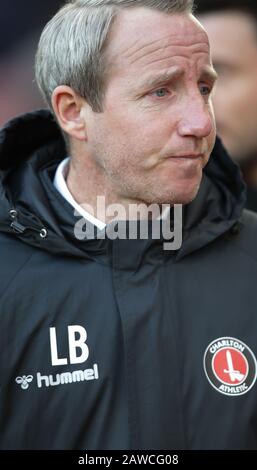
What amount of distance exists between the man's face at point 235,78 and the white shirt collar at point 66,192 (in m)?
1.23

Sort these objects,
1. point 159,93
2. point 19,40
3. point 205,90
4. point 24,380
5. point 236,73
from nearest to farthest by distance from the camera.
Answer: point 24,380, point 159,93, point 205,90, point 19,40, point 236,73

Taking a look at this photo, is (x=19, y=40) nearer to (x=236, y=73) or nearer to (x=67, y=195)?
(x=236, y=73)

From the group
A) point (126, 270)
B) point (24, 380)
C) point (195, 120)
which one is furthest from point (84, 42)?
point (24, 380)

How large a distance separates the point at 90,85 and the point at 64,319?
28.7 inches

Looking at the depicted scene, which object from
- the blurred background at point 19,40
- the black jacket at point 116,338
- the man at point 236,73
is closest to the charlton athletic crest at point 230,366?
the black jacket at point 116,338

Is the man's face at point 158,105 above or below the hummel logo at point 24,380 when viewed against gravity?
above

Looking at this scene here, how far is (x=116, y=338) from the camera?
220 centimetres

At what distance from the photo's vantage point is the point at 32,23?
3.39 m

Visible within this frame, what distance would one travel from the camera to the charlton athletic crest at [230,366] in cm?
221

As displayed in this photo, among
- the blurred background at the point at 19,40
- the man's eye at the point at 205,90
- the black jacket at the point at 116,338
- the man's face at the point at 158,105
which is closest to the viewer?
the black jacket at the point at 116,338

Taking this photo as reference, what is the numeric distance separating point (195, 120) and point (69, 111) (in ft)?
1.53

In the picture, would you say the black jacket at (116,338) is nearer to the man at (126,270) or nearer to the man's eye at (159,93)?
the man at (126,270)
